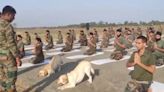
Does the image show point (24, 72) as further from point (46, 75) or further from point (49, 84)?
point (49, 84)

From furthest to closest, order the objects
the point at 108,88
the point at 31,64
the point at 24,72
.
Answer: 1. the point at 31,64
2. the point at 24,72
3. the point at 108,88

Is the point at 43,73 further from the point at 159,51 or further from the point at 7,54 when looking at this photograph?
the point at 159,51

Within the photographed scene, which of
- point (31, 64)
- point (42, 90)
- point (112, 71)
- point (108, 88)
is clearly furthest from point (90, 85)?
point (31, 64)

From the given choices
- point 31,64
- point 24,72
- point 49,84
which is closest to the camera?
point 49,84

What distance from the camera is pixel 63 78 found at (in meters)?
9.62

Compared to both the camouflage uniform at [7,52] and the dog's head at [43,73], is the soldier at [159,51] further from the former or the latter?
the camouflage uniform at [7,52]

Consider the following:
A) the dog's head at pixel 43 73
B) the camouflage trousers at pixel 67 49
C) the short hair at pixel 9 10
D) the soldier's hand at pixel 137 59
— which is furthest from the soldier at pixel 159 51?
the camouflage trousers at pixel 67 49

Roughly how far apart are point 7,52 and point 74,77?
9.18 ft

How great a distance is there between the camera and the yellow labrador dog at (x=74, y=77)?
380 inches

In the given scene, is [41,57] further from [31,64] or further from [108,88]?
[108,88]

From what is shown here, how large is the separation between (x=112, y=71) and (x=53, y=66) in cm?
194

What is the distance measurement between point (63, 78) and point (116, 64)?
4.42 metres

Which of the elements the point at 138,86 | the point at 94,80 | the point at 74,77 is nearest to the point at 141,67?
the point at 138,86

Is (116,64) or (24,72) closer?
(24,72)
